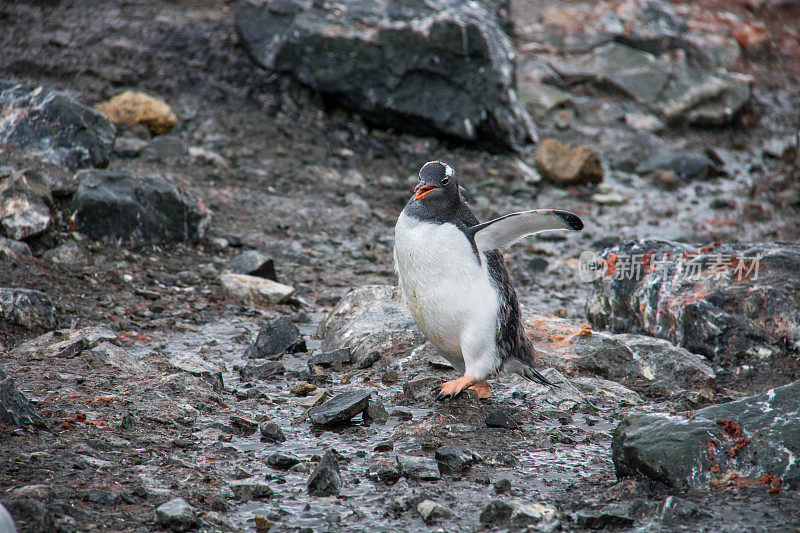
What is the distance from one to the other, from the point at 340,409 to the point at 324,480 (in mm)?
626

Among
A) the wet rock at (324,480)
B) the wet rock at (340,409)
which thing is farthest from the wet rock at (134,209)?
the wet rock at (324,480)

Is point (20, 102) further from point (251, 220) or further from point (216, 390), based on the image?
point (216, 390)

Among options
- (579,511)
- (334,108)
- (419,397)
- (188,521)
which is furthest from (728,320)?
(334,108)

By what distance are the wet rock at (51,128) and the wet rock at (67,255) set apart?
40.8 inches

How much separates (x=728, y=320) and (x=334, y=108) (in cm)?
494

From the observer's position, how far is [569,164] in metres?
8.01

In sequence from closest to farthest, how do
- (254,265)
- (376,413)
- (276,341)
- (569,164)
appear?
(376,413), (276,341), (254,265), (569,164)

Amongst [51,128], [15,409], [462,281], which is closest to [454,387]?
[462,281]

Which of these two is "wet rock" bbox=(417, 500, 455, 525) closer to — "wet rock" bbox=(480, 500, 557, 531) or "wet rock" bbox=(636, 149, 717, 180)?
"wet rock" bbox=(480, 500, 557, 531)

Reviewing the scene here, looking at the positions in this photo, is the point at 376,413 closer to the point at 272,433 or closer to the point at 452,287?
the point at 272,433

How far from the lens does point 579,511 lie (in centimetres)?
277

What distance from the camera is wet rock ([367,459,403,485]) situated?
3.02m

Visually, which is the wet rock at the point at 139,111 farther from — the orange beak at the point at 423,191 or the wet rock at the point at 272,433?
the wet rock at the point at 272,433

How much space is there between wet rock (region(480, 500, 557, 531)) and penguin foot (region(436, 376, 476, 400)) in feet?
3.49
